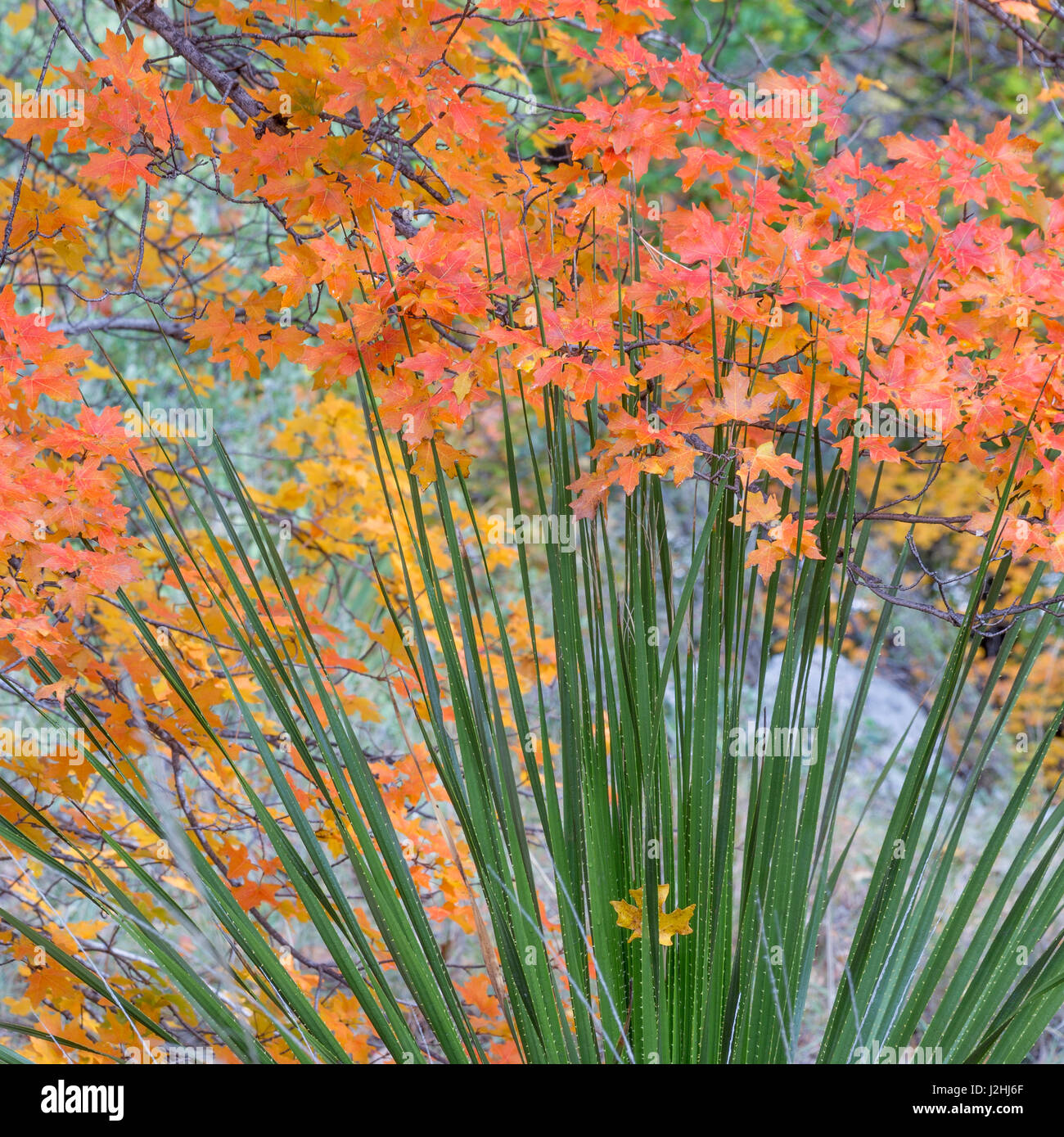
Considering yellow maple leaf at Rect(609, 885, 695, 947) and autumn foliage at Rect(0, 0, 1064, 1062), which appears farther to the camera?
autumn foliage at Rect(0, 0, 1064, 1062)

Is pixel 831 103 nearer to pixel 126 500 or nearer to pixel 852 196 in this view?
pixel 852 196

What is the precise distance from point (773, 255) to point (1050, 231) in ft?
1.40

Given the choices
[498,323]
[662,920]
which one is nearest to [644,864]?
[662,920]

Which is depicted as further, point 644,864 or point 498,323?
point 498,323

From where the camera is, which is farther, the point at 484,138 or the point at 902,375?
the point at 484,138

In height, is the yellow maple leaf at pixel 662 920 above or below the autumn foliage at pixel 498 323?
below

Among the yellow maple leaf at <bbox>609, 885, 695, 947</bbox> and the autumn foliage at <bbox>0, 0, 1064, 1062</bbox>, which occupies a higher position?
the autumn foliage at <bbox>0, 0, 1064, 1062</bbox>

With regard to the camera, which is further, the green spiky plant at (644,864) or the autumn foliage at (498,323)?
the autumn foliage at (498,323)

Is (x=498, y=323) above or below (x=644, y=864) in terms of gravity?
above

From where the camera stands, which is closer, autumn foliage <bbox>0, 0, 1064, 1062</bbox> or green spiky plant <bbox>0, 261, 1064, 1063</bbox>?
green spiky plant <bbox>0, 261, 1064, 1063</bbox>

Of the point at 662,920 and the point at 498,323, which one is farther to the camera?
the point at 498,323

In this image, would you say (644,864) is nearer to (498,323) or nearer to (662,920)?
(662,920)
